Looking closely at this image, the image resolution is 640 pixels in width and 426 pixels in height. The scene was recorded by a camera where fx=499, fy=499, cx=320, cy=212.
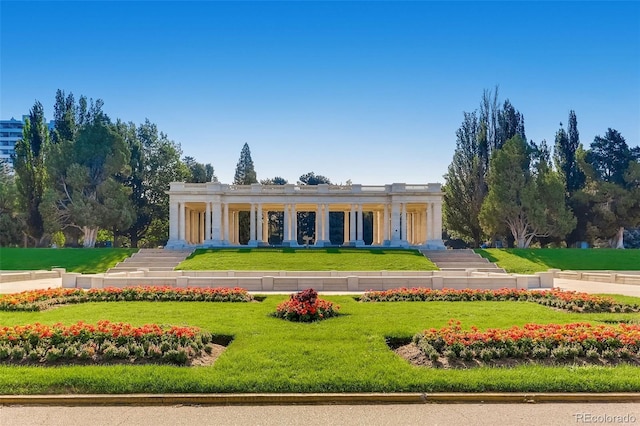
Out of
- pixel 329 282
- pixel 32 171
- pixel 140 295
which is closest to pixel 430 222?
pixel 329 282

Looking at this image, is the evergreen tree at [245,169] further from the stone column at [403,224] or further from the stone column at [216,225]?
the stone column at [403,224]

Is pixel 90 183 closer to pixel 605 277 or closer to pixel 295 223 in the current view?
pixel 295 223

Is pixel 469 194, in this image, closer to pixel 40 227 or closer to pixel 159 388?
pixel 40 227

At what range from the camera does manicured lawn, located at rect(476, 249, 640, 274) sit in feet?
163

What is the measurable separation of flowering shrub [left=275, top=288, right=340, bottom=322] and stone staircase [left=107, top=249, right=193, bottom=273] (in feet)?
104

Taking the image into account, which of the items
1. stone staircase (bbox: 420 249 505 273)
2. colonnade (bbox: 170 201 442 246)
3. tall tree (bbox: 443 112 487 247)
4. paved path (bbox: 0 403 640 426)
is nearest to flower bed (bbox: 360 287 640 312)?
paved path (bbox: 0 403 640 426)

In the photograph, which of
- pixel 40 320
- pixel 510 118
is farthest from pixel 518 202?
pixel 40 320

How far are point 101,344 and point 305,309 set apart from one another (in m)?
6.38

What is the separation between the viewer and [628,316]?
58.1ft

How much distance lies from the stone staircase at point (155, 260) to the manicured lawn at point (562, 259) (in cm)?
3288

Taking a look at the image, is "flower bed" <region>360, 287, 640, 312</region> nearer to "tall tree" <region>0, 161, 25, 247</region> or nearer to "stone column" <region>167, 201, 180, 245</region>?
"stone column" <region>167, 201, 180, 245</region>

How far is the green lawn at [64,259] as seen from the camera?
163 feet

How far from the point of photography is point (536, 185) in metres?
63.0

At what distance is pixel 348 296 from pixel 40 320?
12.7 meters
